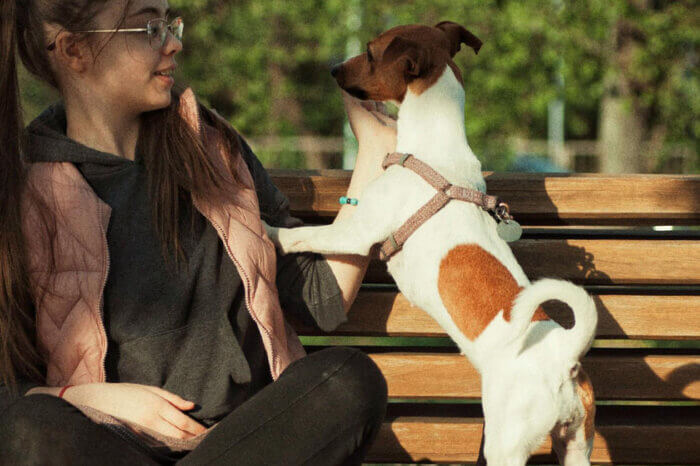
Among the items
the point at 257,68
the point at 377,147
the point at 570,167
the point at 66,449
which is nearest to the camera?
the point at 66,449

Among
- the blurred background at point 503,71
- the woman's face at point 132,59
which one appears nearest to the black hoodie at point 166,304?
the woman's face at point 132,59

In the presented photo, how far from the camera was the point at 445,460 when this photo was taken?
2764mm

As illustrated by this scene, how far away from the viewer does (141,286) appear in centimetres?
229

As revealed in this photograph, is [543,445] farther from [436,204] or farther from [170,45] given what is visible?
[170,45]

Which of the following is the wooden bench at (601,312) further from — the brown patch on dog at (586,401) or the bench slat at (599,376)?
the brown patch on dog at (586,401)

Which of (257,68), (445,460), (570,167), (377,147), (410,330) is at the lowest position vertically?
(570,167)

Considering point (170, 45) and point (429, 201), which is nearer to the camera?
point (170, 45)

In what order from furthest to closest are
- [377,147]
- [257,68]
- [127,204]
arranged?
[257,68] < [377,147] < [127,204]

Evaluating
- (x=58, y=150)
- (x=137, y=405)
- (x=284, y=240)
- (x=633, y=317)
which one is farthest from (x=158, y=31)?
(x=633, y=317)

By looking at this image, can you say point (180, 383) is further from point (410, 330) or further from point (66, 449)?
point (410, 330)

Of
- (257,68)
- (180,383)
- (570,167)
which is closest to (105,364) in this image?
(180,383)

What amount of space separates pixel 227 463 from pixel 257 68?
45.7 ft

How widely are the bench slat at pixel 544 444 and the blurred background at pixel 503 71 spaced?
130 inches

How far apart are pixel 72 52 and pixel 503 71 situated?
32.5 feet
